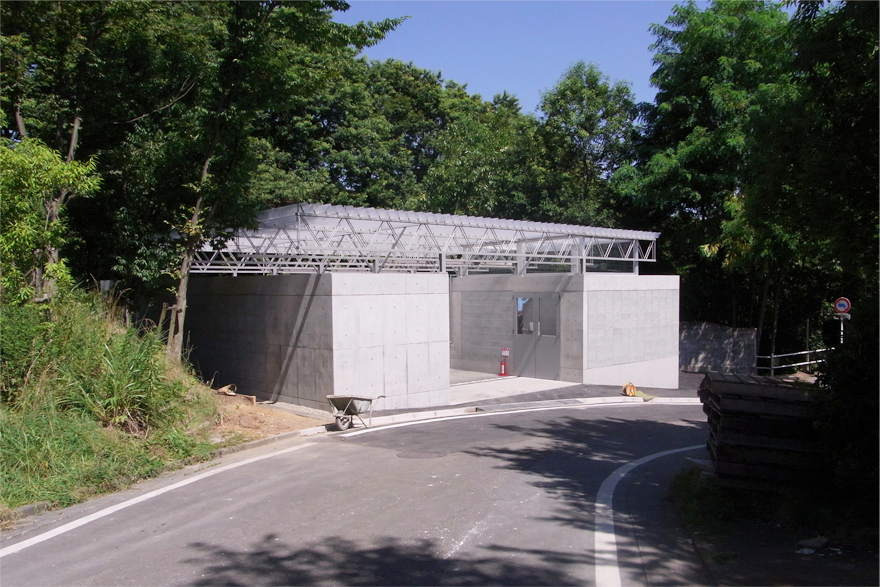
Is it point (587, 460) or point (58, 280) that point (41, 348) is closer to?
point (58, 280)

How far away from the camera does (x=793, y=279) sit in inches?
1122

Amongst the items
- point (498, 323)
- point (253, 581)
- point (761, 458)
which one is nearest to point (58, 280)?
point (253, 581)

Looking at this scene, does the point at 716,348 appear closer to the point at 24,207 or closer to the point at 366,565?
the point at 366,565

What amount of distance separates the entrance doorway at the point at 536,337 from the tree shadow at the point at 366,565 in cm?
1559

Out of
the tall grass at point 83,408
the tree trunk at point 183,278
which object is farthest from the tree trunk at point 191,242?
the tall grass at point 83,408

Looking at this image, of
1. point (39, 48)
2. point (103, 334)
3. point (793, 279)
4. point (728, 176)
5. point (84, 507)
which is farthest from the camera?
point (793, 279)

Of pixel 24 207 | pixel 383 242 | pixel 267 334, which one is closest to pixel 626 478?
pixel 24 207

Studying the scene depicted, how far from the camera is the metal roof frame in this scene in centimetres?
1678

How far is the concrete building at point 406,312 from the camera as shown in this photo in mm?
15031

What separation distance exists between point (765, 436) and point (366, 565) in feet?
14.3

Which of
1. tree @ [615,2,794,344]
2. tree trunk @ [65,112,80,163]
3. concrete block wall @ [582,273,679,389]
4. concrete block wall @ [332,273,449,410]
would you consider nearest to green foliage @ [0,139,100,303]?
tree trunk @ [65,112,80,163]

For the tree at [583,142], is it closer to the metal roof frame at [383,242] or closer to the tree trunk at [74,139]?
the metal roof frame at [383,242]

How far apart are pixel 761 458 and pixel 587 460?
3502 millimetres

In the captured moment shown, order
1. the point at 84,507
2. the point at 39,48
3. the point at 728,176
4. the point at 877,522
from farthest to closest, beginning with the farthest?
the point at 728,176
the point at 39,48
the point at 84,507
the point at 877,522
